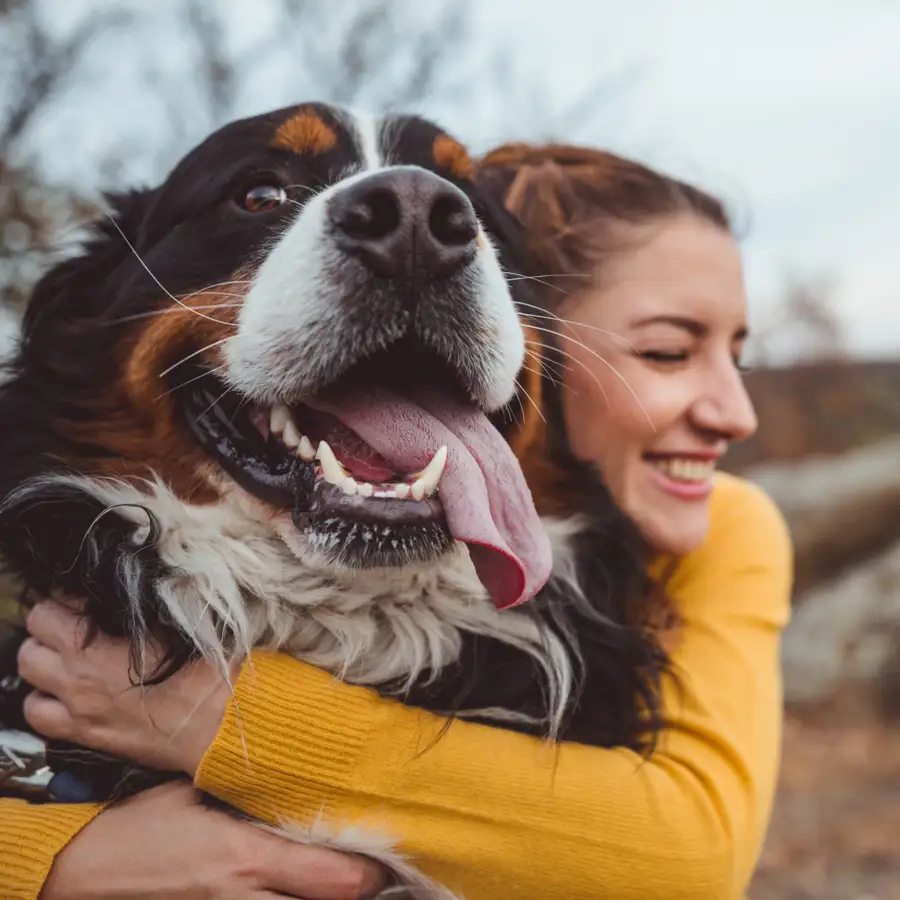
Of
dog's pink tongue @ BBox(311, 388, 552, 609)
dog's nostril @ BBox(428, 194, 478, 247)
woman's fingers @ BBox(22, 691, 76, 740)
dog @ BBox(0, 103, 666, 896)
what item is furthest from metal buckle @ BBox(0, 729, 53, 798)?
dog's nostril @ BBox(428, 194, 478, 247)

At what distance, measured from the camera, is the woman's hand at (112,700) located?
5.39ft

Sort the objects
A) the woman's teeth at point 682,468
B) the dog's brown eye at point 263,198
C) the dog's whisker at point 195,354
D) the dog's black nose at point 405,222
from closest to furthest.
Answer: the dog's black nose at point 405,222 < the dog's whisker at point 195,354 < the dog's brown eye at point 263,198 < the woman's teeth at point 682,468

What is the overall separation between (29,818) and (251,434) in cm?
78

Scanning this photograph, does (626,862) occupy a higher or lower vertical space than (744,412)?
lower

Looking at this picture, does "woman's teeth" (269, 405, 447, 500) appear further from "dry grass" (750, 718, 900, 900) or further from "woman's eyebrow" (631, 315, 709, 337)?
"dry grass" (750, 718, 900, 900)

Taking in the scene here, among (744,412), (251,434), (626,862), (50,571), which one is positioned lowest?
(626,862)

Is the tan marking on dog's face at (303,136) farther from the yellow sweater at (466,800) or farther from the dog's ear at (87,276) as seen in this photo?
the yellow sweater at (466,800)

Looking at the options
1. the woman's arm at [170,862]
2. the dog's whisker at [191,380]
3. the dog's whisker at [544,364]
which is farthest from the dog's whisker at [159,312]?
the woman's arm at [170,862]

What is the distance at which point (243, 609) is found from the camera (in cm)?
176

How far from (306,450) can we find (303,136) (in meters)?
0.67

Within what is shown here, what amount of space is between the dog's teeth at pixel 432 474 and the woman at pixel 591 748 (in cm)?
40

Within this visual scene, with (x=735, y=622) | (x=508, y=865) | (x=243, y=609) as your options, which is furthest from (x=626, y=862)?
(x=243, y=609)

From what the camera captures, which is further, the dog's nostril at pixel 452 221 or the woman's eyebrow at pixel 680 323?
the woman's eyebrow at pixel 680 323

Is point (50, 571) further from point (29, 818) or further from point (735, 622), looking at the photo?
point (735, 622)
